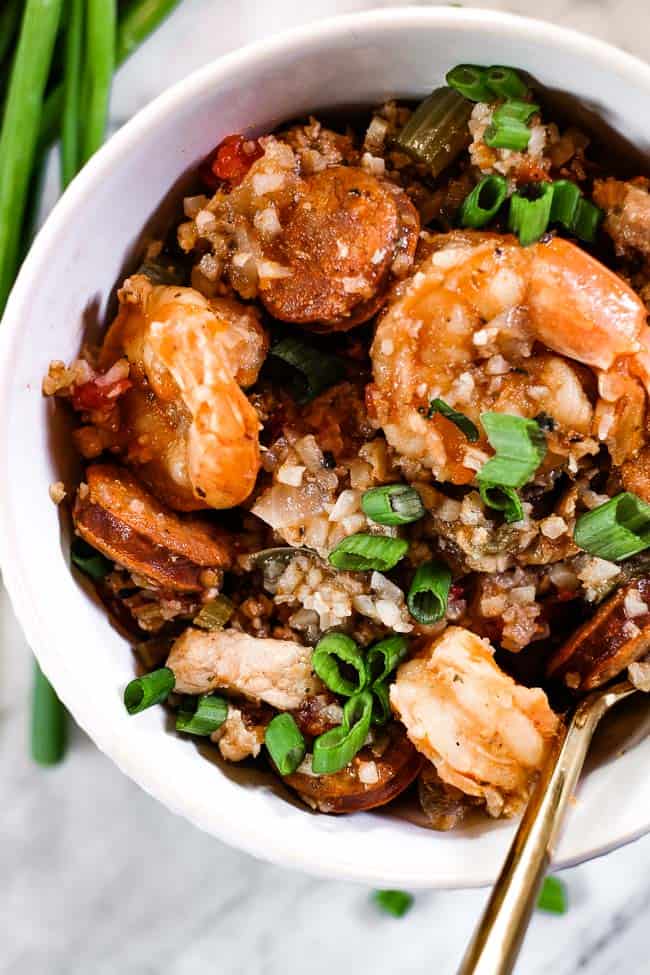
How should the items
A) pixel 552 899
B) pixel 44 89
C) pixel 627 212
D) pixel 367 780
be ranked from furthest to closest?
1. pixel 552 899
2. pixel 44 89
3. pixel 367 780
4. pixel 627 212

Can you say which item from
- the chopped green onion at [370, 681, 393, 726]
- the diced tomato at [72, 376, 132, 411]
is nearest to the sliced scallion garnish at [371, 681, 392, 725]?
the chopped green onion at [370, 681, 393, 726]

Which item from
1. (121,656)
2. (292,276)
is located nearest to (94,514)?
(121,656)

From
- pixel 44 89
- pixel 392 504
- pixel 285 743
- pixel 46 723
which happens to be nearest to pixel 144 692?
pixel 285 743

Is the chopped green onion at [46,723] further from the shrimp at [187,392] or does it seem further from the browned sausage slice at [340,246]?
the browned sausage slice at [340,246]

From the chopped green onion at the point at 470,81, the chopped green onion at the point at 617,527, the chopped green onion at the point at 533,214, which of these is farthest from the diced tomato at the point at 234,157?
the chopped green onion at the point at 617,527

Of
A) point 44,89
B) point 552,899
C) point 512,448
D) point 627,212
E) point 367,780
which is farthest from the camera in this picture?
point 552,899

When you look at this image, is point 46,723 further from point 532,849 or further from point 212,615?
point 532,849

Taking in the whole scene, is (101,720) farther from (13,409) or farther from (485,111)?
(485,111)

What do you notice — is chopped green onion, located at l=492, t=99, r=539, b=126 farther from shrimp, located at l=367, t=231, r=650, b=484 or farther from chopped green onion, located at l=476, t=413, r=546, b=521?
chopped green onion, located at l=476, t=413, r=546, b=521
